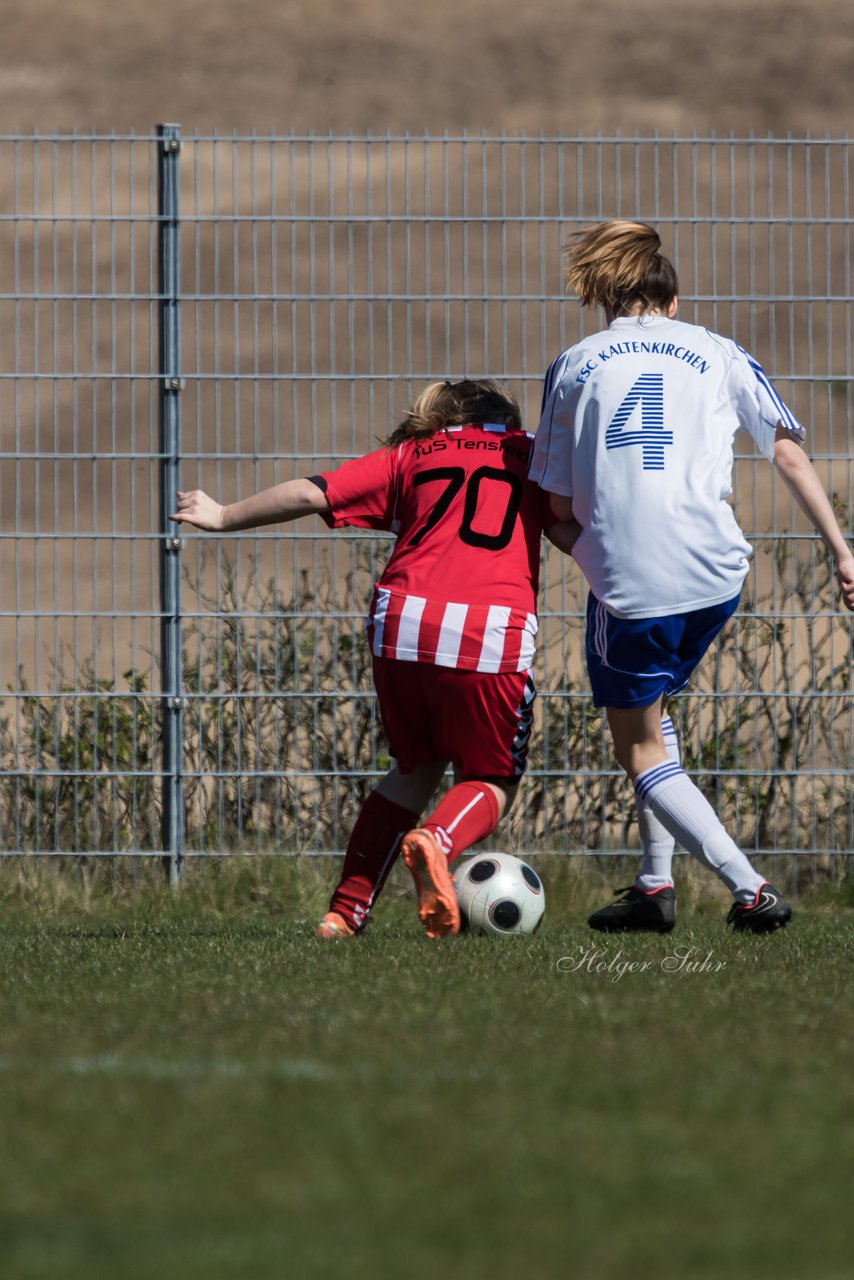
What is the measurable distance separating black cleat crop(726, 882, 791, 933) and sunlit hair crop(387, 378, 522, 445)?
1451 mm

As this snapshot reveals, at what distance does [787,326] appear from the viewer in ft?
21.7

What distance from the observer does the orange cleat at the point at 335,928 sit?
4754 millimetres

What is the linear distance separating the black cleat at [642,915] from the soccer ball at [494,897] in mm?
207

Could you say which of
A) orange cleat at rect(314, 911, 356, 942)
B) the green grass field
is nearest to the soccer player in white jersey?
the green grass field

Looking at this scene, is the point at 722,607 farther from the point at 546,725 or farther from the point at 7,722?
the point at 7,722

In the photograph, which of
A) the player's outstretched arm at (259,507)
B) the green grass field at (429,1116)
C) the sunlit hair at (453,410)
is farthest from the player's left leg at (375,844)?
the sunlit hair at (453,410)

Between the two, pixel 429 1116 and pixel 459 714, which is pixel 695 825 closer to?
pixel 459 714

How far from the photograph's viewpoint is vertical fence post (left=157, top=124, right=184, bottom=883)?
6.39 m

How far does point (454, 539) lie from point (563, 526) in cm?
31

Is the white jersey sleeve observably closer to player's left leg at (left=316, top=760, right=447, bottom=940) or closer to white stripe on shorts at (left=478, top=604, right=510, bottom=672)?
white stripe on shorts at (left=478, top=604, right=510, bottom=672)

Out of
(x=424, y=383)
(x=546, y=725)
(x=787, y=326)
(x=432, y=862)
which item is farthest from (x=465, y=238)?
(x=432, y=862)

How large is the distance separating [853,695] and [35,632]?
9.91 feet

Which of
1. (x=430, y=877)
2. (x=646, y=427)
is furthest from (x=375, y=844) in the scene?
(x=646, y=427)

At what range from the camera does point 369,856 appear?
4.75 m
